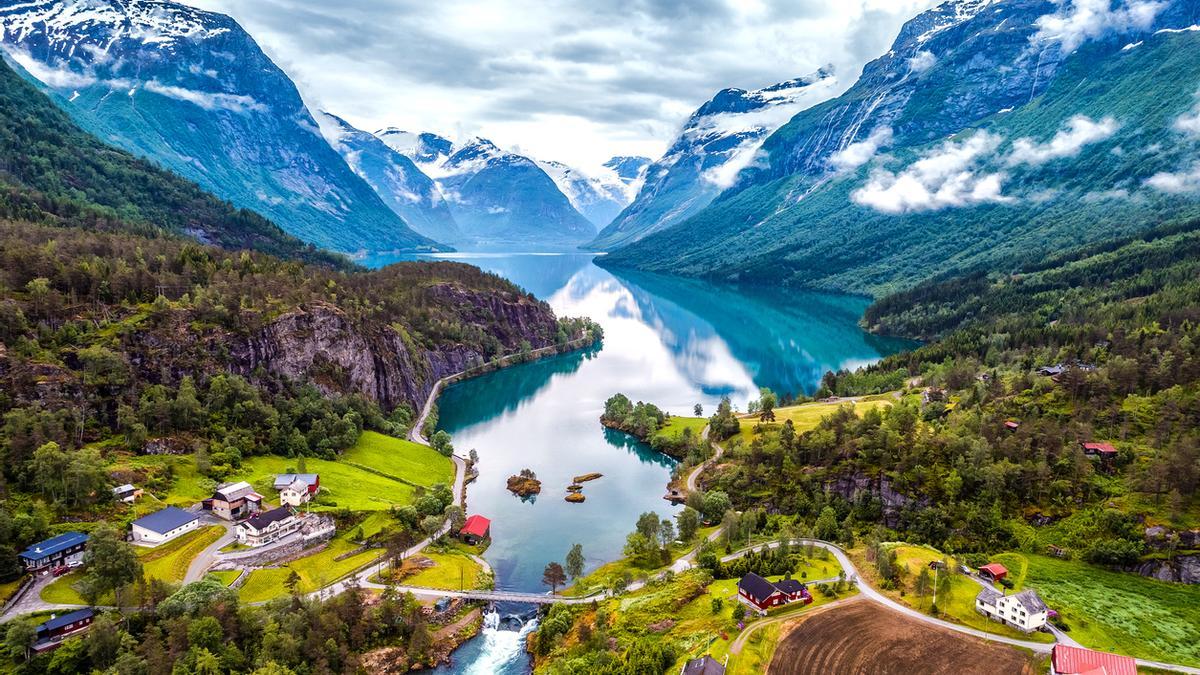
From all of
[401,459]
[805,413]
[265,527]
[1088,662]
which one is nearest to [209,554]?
[265,527]

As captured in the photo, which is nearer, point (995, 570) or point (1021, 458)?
point (995, 570)

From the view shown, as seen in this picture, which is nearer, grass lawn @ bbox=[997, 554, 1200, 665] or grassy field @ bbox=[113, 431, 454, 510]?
grass lawn @ bbox=[997, 554, 1200, 665]

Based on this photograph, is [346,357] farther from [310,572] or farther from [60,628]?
[60,628]

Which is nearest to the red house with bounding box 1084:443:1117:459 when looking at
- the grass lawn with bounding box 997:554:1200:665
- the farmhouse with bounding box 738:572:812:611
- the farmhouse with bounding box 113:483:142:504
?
the grass lawn with bounding box 997:554:1200:665

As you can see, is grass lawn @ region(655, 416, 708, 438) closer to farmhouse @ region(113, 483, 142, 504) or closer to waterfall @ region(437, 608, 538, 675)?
waterfall @ region(437, 608, 538, 675)

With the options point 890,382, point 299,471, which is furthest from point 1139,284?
point 299,471
